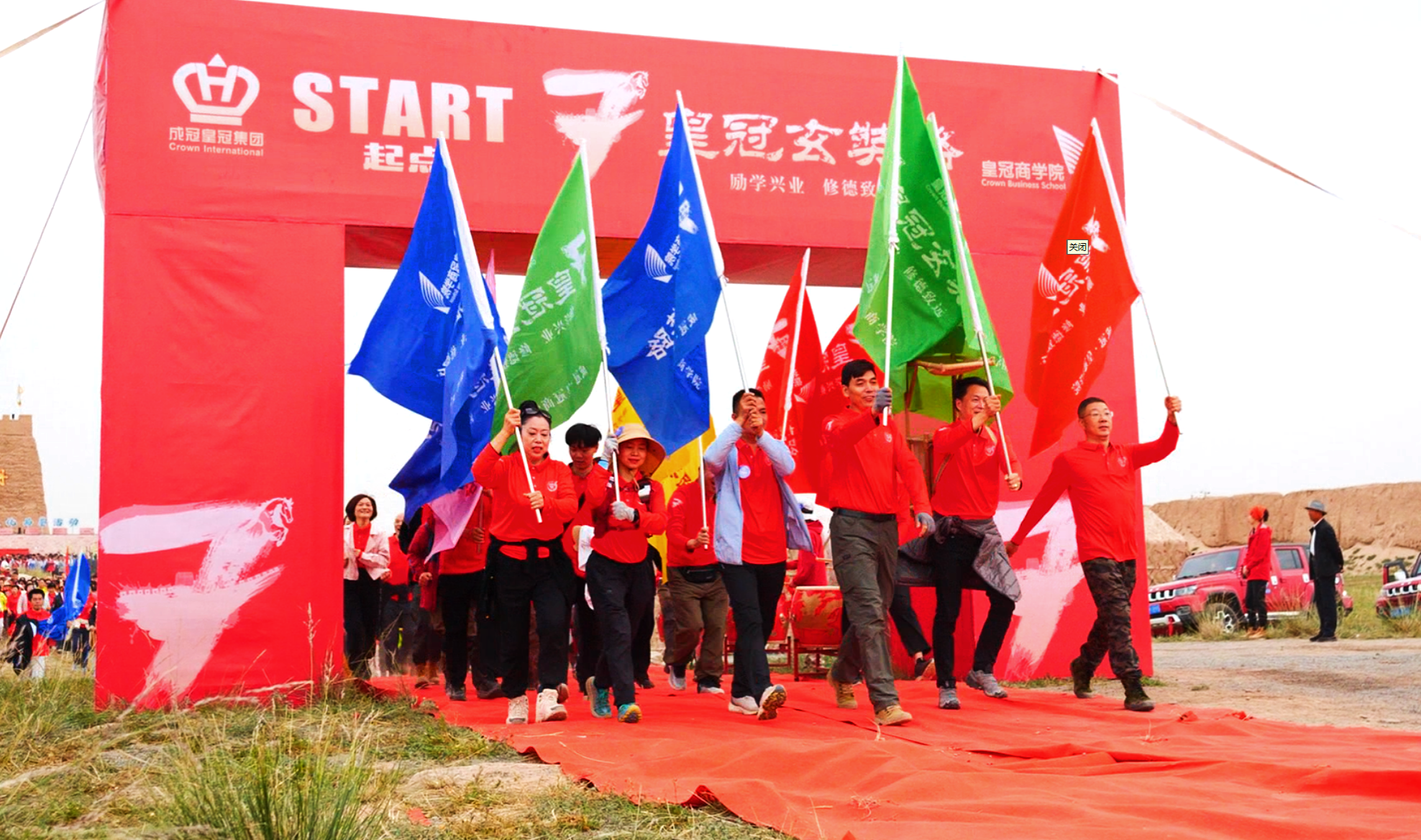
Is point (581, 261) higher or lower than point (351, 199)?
lower

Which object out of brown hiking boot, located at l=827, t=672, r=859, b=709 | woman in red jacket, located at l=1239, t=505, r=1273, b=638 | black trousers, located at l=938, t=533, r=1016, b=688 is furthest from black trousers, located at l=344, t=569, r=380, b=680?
woman in red jacket, located at l=1239, t=505, r=1273, b=638

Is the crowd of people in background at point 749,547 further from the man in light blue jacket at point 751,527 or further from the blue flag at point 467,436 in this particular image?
the blue flag at point 467,436

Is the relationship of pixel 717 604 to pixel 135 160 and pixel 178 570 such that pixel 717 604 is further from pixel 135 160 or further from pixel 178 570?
pixel 135 160

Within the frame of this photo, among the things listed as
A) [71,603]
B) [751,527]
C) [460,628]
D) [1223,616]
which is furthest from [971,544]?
[1223,616]

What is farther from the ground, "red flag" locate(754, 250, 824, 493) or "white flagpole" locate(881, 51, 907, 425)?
"white flagpole" locate(881, 51, 907, 425)

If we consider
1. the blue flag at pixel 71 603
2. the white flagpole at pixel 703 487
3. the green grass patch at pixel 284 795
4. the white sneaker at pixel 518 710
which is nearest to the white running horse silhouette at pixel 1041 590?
the white flagpole at pixel 703 487

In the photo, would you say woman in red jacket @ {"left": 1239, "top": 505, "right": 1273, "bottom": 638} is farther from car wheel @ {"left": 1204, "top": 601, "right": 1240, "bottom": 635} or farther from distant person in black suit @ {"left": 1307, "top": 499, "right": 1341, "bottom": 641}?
distant person in black suit @ {"left": 1307, "top": 499, "right": 1341, "bottom": 641}

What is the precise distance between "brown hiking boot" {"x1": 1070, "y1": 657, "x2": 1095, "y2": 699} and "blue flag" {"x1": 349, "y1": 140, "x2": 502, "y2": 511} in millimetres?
3943

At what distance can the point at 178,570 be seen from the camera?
8703 mm

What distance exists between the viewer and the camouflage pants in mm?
7648


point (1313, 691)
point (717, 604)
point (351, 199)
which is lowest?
point (1313, 691)

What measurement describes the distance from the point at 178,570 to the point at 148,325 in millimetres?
1613

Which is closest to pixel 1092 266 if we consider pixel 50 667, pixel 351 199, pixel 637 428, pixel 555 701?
pixel 637 428

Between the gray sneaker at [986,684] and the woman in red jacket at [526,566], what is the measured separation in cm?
268
